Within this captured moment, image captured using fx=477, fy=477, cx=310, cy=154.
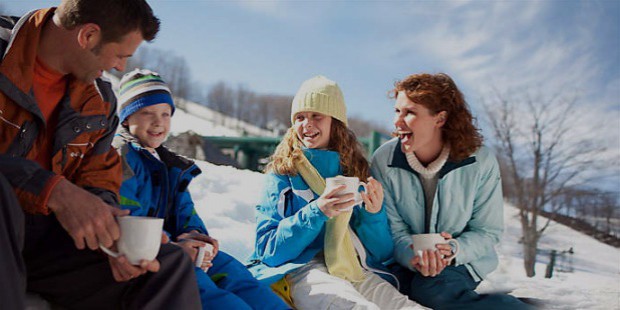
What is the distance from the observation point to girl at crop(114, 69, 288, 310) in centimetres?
229

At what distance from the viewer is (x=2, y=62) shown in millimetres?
1649

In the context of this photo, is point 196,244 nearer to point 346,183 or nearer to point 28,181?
point 346,183

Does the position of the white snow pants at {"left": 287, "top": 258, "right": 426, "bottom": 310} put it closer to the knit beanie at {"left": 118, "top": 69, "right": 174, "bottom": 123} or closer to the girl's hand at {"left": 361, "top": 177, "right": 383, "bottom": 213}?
the girl's hand at {"left": 361, "top": 177, "right": 383, "bottom": 213}

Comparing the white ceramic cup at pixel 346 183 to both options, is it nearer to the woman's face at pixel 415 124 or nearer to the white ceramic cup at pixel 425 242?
the white ceramic cup at pixel 425 242

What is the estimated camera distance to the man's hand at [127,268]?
1.40 m

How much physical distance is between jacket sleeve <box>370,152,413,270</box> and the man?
172 cm

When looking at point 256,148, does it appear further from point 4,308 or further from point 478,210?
point 4,308

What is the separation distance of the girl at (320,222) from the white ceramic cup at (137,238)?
1.18 metres

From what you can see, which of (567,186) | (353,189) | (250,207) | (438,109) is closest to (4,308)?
(353,189)

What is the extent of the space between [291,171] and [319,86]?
1.96 ft

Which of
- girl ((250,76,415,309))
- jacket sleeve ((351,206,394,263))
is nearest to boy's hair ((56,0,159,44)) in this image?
girl ((250,76,415,309))

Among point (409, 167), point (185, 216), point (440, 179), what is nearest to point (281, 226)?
point (185, 216)

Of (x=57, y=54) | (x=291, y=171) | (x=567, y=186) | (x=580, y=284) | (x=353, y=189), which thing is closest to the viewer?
(x=57, y=54)

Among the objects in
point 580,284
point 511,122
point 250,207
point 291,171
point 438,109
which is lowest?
point 580,284
